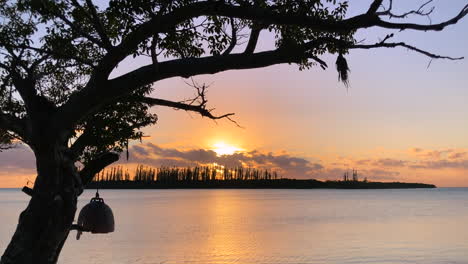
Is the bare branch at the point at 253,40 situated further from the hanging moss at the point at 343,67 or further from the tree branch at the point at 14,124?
the tree branch at the point at 14,124

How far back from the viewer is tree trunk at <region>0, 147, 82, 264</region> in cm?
827

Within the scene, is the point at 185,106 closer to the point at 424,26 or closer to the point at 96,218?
the point at 96,218

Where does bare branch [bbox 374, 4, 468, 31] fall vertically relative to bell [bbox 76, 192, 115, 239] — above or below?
above

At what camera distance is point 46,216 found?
834 cm

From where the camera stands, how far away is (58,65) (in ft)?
39.7

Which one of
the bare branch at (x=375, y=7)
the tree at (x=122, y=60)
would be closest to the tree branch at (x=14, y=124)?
the tree at (x=122, y=60)

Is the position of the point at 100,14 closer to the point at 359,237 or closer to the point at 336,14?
the point at 336,14

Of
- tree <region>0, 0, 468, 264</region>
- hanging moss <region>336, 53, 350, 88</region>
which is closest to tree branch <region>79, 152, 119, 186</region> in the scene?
tree <region>0, 0, 468, 264</region>

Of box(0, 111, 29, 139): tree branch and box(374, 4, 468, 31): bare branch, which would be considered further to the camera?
box(0, 111, 29, 139): tree branch

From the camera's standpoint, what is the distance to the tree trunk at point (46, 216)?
8266mm

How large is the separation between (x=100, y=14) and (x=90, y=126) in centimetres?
258

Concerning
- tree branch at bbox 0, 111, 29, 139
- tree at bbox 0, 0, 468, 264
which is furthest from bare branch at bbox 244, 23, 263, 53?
tree branch at bbox 0, 111, 29, 139

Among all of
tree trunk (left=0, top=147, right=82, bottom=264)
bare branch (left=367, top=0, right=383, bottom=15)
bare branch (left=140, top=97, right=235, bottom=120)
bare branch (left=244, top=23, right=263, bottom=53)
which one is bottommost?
tree trunk (left=0, top=147, right=82, bottom=264)

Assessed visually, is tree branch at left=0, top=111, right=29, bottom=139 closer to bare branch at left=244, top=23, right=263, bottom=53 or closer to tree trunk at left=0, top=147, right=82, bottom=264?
tree trunk at left=0, top=147, right=82, bottom=264
